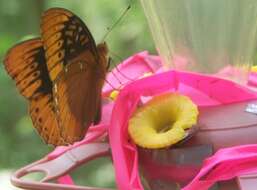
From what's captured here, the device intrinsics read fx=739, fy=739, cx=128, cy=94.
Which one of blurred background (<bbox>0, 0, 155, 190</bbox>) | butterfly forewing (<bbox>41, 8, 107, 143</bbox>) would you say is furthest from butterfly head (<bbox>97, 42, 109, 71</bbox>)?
blurred background (<bbox>0, 0, 155, 190</bbox>)

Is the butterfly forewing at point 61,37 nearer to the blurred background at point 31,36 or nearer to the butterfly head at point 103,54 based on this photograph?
the butterfly head at point 103,54

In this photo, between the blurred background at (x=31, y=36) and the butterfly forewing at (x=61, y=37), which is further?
the blurred background at (x=31, y=36)

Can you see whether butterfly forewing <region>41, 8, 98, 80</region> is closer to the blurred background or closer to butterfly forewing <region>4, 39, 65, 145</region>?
butterfly forewing <region>4, 39, 65, 145</region>

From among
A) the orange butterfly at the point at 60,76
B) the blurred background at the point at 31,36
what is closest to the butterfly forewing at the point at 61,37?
the orange butterfly at the point at 60,76

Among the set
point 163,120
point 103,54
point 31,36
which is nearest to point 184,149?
point 163,120

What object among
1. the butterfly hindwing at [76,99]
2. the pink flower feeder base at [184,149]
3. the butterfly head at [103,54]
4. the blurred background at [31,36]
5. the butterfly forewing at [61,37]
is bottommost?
the blurred background at [31,36]

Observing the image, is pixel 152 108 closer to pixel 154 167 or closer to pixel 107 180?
pixel 154 167

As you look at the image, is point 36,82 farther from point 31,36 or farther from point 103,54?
point 31,36
